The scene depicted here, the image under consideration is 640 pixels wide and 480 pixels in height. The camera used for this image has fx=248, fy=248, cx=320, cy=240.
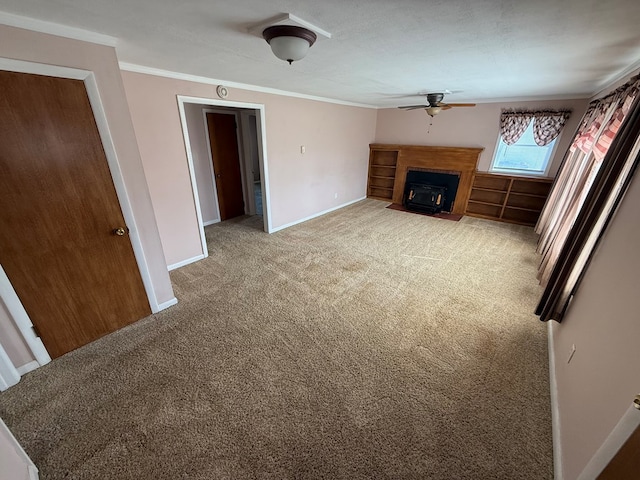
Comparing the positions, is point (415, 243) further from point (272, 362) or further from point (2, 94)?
point (2, 94)

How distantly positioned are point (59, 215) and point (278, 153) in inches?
112

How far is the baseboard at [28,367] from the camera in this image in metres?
1.79

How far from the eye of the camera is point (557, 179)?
4043 mm

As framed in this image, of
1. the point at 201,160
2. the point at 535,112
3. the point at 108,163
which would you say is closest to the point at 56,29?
the point at 108,163

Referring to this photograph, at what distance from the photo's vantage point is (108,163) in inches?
73.9

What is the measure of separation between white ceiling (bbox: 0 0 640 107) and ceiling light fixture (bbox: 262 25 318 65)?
92 mm

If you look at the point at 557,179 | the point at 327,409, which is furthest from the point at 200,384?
the point at 557,179

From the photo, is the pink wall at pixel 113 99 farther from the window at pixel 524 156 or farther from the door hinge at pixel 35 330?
the window at pixel 524 156

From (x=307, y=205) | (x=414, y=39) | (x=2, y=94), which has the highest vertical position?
(x=414, y=39)

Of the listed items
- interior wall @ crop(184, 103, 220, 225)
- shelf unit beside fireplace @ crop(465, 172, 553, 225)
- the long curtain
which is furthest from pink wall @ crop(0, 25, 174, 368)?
shelf unit beside fireplace @ crop(465, 172, 553, 225)

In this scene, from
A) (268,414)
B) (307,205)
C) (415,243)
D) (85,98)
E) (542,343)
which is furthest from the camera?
(307,205)

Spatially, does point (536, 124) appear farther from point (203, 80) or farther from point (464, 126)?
point (203, 80)

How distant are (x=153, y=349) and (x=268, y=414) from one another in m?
1.14

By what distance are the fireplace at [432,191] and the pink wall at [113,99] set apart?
500 cm
